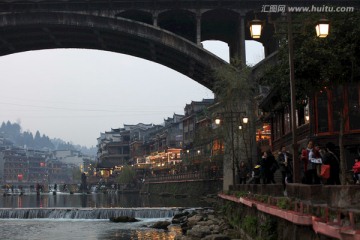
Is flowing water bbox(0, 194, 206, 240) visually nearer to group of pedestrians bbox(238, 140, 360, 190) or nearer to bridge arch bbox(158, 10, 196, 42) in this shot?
group of pedestrians bbox(238, 140, 360, 190)

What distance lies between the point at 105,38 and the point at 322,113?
26.9 metres

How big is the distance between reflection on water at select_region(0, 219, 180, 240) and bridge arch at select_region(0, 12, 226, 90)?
15.7 m

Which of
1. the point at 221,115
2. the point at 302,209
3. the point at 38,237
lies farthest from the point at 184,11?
the point at 302,209

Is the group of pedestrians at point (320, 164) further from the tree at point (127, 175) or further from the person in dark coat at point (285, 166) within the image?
the tree at point (127, 175)

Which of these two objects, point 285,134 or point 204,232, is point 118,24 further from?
point 204,232

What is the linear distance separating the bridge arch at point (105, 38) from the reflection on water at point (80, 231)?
51.7 ft

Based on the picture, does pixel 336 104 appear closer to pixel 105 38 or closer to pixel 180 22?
pixel 180 22

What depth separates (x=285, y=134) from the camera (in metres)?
38.4

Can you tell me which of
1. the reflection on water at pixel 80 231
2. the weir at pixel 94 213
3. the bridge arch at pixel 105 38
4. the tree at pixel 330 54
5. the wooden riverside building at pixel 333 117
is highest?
the bridge arch at pixel 105 38

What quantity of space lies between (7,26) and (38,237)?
22.9 m

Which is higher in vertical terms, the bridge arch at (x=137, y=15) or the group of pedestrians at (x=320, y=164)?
the bridge arch at (x=137, y=15)

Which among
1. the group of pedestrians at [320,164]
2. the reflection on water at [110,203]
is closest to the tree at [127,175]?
the reflection on water at [110,203]

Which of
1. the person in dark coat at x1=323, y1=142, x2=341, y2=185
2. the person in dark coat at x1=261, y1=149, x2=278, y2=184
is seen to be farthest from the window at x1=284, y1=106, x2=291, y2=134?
the person in dark coat at x1=323, y1=142, x2=341, y2=185

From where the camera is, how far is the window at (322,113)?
91.7ft
